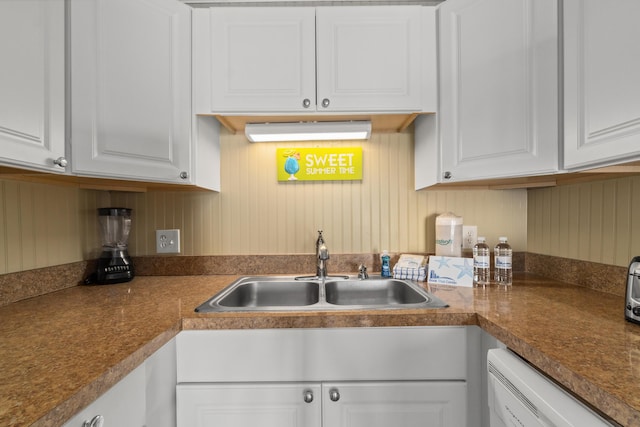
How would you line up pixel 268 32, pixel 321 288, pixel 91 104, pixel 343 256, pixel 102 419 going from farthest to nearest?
pixel 343 256
pixel 321 288
pixel 268 32
pixel 91 104
pixel 102 419

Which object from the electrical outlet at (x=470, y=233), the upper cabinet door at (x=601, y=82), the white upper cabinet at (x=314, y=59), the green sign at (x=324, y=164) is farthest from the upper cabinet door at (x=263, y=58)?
the electrical outlet at (x=470, y=233)

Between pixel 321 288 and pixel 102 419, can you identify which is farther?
pixel 321 288

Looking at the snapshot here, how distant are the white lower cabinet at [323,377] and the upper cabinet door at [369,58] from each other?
3.01 feet

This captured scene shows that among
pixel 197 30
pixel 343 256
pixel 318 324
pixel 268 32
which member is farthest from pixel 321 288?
pixel 197 30

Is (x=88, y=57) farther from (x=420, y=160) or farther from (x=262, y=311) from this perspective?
(x=420, y=160)

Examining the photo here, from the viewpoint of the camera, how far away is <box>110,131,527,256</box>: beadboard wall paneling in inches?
65.7

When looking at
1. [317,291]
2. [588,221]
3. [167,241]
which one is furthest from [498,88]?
[167,241]

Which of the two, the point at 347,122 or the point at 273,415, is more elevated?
the point at 347,122

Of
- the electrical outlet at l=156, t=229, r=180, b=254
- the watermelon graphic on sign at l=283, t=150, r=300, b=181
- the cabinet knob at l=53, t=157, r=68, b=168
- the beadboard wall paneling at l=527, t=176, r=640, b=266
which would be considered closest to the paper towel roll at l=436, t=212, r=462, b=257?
the beadboard wall paneling at l=527, t=176, r=640, b=266

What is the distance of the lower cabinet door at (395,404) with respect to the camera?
1.02 m

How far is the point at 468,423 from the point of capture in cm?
102

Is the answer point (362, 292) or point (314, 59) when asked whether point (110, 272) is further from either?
point (314, 59)

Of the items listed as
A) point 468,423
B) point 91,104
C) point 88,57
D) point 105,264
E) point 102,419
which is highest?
point 88,57

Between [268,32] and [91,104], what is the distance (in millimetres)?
741
